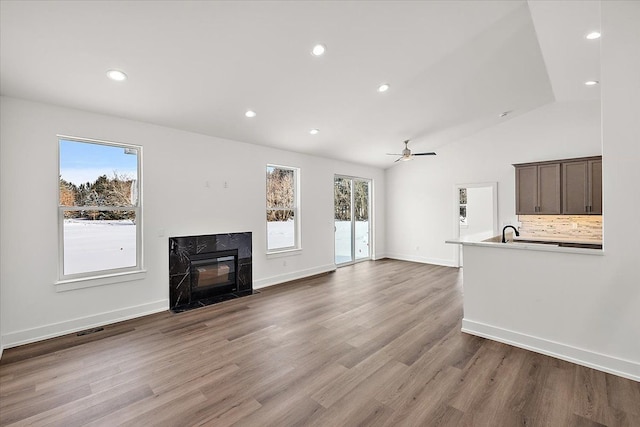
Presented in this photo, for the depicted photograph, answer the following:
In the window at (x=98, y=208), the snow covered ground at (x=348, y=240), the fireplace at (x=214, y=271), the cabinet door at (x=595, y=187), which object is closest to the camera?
the window at (x=98, y=208)

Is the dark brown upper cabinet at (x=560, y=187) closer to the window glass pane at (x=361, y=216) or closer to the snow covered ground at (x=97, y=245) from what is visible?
the window glass pane at (x=361, y=216)

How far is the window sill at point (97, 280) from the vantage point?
3314 mm

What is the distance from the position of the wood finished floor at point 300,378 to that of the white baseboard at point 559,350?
0.29ft

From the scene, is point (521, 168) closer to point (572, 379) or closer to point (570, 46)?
point (570, 46)

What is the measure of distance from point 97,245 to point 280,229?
2.96m

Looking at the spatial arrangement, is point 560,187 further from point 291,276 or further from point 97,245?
point 97,245

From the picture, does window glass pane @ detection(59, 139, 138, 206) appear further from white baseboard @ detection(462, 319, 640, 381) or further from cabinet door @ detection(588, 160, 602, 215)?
cabinet door @ detection(588, 160, 602, 215)

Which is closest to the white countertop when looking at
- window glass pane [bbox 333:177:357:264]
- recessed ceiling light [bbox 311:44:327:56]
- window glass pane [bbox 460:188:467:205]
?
recessed ceiling light [bbox 311:44:327:56]

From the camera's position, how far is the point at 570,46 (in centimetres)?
317

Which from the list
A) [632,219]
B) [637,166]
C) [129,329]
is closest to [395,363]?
[632,219]

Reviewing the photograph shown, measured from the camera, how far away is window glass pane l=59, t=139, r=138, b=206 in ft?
11.2

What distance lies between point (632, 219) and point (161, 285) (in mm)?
5276

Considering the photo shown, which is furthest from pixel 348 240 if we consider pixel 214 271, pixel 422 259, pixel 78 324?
pixel 78 324

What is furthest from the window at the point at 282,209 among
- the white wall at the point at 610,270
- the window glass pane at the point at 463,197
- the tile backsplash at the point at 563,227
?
the tile backsplash at the point at 563,227
